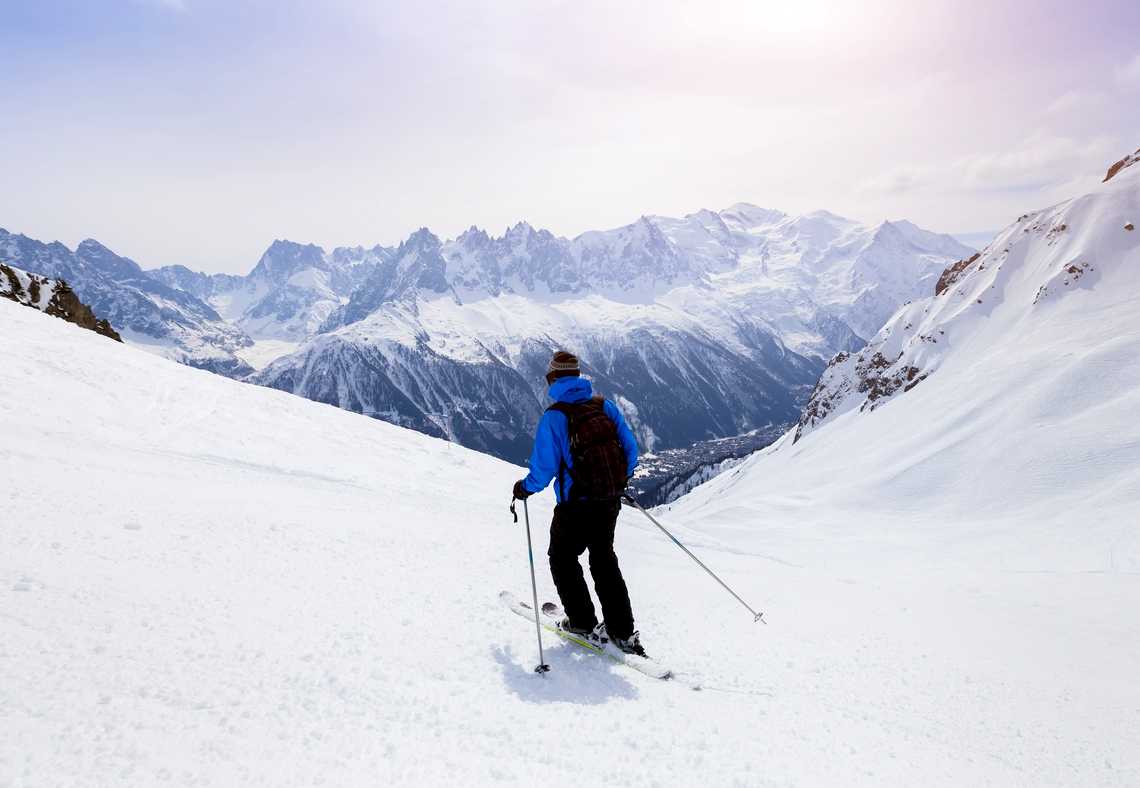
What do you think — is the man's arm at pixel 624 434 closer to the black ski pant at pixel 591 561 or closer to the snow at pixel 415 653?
the black ski pant at pixel 591 561

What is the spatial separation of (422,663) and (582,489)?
247 centimetres

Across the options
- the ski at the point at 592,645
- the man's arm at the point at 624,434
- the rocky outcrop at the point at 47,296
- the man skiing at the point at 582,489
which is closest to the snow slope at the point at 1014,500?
the ski at the point at 592,645

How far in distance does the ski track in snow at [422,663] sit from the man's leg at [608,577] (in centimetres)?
51

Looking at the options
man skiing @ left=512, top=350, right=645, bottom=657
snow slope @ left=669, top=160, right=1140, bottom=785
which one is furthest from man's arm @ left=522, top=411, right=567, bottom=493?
snow slope @ left=669, top=160, right=1140, bottom=785

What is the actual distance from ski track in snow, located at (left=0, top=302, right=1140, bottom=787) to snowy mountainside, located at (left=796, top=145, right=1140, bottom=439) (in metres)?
82.9

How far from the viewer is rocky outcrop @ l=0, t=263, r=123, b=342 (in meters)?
42.8

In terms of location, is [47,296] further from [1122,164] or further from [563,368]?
[1122,164]

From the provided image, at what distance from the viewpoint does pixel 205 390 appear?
21.5m

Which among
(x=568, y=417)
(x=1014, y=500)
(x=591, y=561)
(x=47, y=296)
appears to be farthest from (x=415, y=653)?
(x=47, y=296)

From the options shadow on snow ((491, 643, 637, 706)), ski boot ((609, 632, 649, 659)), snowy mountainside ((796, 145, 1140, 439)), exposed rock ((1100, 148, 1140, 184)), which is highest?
exposed rock ((1100, 148, 1140, 184))

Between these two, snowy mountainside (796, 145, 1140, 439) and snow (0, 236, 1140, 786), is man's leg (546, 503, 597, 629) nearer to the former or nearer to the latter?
snow (0, 236, 1140, 786)

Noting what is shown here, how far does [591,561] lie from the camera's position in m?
7.03

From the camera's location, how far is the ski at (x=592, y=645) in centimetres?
645

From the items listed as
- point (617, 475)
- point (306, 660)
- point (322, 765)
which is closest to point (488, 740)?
point (322, 765)
